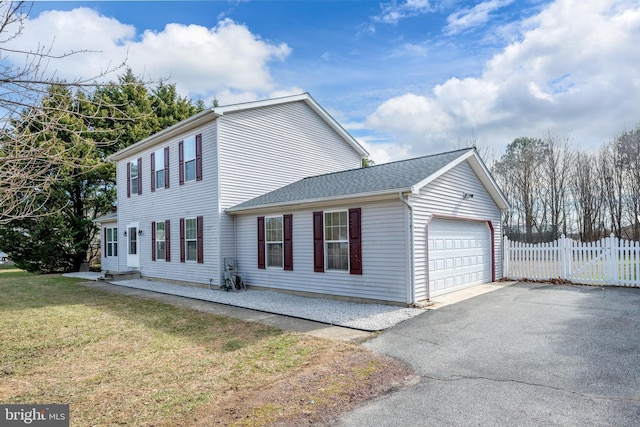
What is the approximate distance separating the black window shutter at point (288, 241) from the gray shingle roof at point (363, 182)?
604 millimetres

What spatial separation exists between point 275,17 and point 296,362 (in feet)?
29.4

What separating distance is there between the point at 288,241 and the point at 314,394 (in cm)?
719

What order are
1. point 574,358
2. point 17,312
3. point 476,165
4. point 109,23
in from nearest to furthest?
1. point 109,23
2. point 574,358
3. point 17,312
4. point 476,165

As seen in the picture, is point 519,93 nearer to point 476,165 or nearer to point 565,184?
point 565,184

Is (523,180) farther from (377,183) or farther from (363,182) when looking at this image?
(377,183)

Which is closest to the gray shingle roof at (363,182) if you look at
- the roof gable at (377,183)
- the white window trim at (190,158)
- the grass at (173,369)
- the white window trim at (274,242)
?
the roof gable at (377,183)

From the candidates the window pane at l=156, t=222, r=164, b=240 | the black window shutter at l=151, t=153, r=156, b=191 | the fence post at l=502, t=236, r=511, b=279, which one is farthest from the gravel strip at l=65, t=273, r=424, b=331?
the fence post at l=502, t=236, r=511, b=279

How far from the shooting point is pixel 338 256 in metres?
10.1

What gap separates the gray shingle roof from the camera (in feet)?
30.3

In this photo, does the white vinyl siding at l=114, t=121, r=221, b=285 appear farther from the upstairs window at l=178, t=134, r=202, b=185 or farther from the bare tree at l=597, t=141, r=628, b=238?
the bare tree at l=597, t=141, r=628, b=238

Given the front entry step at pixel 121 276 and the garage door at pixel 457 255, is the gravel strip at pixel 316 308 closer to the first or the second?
the garage door at pixel 457 255

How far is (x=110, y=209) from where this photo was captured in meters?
24.6

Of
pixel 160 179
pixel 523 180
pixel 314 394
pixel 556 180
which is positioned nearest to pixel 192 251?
pixel 160 179

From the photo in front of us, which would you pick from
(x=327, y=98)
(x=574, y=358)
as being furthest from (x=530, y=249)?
(x=327, y=98)
